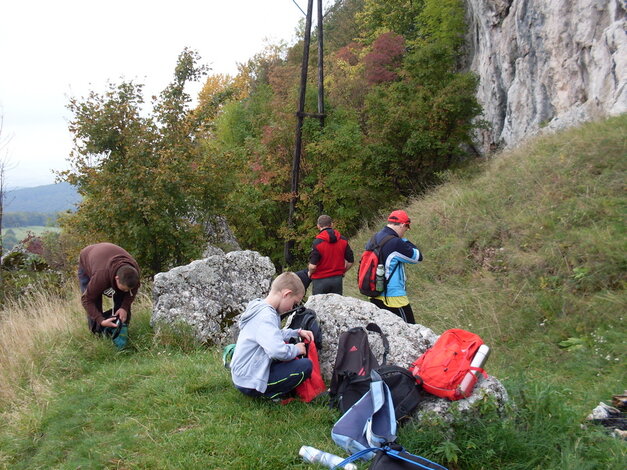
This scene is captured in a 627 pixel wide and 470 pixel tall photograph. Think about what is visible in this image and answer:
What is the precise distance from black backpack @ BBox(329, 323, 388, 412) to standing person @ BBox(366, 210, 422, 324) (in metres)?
1.97

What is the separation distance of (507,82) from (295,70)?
48.6 feet

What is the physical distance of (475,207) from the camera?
37.1 ft

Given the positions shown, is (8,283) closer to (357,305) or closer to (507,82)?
(357,305)

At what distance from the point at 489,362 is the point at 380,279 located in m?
1.85

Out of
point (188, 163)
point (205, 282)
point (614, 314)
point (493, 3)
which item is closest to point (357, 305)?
point (205, 282)

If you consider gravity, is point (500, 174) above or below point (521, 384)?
above

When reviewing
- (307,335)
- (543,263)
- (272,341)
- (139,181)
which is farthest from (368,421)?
(139,181)

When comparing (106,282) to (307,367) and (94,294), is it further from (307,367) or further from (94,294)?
(307,367)

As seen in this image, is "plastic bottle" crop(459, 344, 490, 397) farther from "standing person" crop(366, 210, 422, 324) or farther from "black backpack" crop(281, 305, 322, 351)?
"standing person" crop(366, 210, 422, 324)

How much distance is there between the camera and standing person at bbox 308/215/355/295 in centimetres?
770

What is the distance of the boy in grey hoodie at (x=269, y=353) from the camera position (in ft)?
13.3

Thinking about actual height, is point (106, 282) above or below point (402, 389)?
above

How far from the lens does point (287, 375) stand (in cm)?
412

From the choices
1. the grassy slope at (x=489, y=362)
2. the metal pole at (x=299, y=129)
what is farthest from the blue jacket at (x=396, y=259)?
the metal pole at (x=299, y=129)
